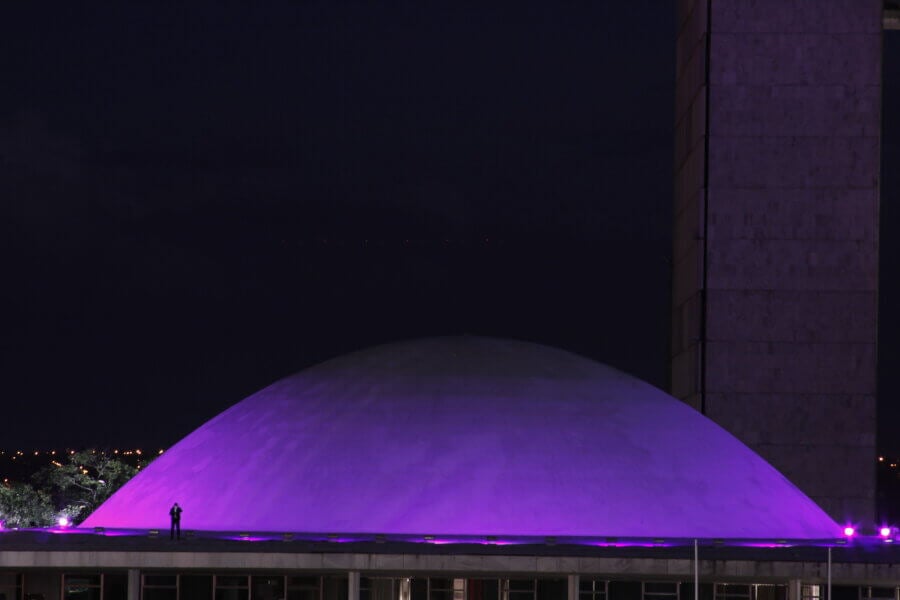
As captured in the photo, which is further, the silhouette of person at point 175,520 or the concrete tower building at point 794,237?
the concrete tower building at point 794,237

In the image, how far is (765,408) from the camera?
11569 cm

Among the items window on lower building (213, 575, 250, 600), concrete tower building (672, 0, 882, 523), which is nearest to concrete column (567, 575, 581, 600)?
window on lower building (213, 575, 250, 600)

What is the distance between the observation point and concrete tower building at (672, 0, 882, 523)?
115562 millimetres

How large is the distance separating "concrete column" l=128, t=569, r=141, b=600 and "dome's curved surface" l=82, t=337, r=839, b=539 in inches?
243

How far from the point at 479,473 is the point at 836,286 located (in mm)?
54053

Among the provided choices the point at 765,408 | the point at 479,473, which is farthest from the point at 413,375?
the point at 765,408

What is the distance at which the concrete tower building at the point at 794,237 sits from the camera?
116 m

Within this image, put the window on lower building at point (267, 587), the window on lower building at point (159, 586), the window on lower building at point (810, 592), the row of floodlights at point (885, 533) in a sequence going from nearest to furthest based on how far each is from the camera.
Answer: the window on lower building at point (810, 592)
the window on lower building at point (159, 586)
the window on lower building at point (267, 587)
the row of floodlights at point (885, 533)

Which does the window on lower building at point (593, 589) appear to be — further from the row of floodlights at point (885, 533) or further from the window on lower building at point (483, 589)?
the row of floodlights at point (885, 533)

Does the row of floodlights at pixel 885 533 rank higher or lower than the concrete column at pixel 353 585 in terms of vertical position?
higher

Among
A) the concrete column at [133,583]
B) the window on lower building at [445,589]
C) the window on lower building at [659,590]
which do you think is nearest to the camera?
the concrete column at [133,583]

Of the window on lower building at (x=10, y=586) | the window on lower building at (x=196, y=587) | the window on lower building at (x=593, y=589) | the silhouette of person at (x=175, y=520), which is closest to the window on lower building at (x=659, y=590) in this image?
the window on lower building at (x=593, y=589)

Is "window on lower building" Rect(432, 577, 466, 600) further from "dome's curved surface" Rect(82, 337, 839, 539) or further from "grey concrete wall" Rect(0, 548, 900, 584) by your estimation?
"grey concrete wall" Rect(0, 548, 900, 584)

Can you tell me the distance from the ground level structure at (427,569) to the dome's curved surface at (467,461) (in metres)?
2.88
